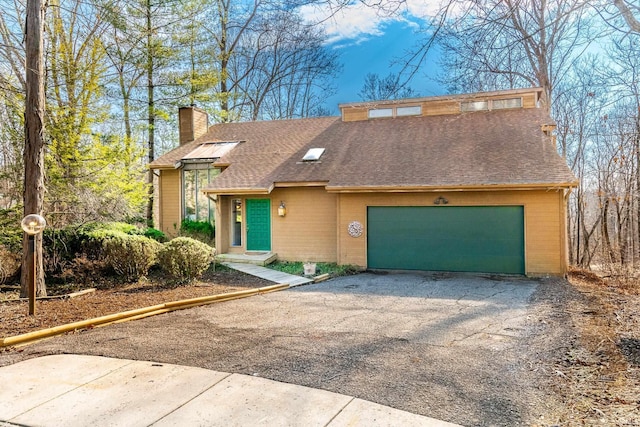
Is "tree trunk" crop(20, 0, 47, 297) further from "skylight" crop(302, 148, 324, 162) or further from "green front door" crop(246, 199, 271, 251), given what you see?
"skylight" crop(302, 148, 324, 162)

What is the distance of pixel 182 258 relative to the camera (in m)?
8.66

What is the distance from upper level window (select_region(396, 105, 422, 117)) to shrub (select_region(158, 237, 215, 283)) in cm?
930

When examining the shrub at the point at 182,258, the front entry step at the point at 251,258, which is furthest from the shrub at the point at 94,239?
the front entry step at the point at 251,258

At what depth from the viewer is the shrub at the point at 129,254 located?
28.7 feet

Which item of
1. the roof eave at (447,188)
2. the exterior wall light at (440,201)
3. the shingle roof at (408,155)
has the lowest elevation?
the exterior wall light at (440,201)

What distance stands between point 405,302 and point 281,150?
865 centimetres

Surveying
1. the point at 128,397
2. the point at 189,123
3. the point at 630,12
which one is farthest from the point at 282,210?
the point at 630,12

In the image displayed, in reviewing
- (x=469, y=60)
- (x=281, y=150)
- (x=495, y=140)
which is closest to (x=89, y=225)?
(x=281, y=150)

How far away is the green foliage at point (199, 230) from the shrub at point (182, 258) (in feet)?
17.1

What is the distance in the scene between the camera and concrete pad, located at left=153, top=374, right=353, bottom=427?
9.43ft

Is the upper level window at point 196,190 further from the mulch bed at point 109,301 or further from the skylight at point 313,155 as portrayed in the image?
the mulch bed at point 109,301

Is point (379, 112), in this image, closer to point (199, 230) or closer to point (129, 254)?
point (199, 230)

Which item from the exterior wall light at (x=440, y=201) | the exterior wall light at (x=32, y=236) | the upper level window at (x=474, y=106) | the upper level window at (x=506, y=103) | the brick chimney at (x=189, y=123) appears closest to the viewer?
the exterior wall light at (x=32, y=236)

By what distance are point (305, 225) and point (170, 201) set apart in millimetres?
5867
